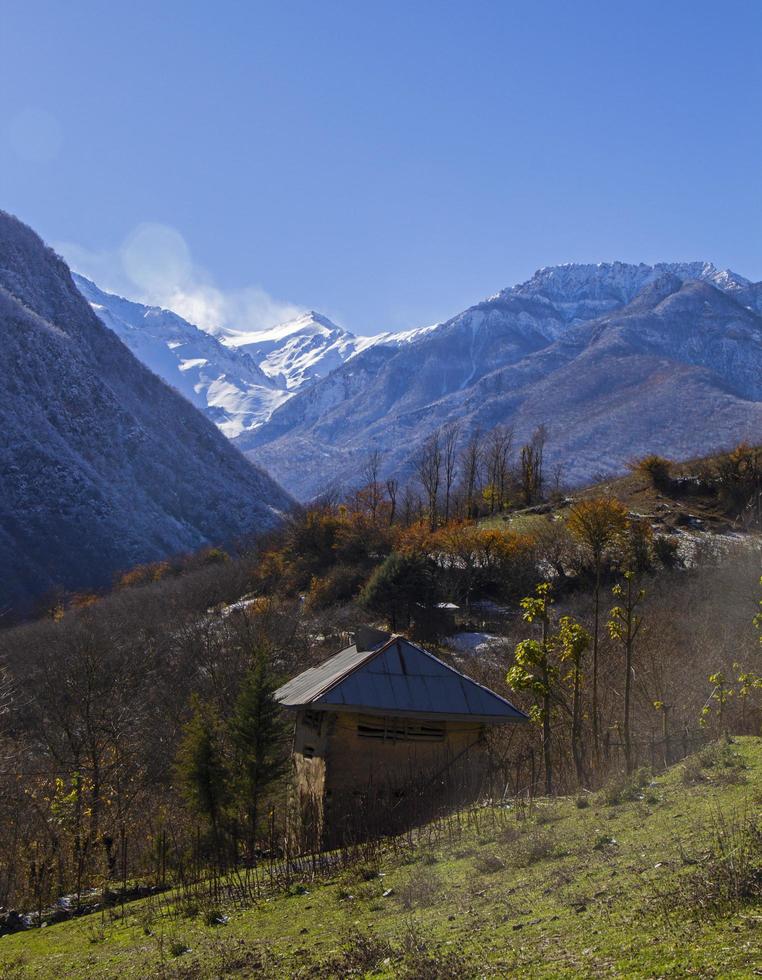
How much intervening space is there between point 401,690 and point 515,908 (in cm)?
1105

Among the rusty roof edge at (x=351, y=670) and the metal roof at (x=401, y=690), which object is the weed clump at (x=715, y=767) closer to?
the metal roof at (x=401, y=690)

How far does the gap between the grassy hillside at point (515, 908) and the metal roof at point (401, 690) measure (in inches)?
208

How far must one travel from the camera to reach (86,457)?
101 metres

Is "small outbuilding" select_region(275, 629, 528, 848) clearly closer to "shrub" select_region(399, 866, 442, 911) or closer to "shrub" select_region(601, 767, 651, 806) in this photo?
"shrub" select_region(601, 767, 651, 806)

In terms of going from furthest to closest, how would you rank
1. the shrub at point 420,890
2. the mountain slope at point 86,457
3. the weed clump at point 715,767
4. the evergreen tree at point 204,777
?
the mountain slope at point 86,457
the evergreen tree at point 204,777
the weed clump at point 715,767
the shrub at point 420,890

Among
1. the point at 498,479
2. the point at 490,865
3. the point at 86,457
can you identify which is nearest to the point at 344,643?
the point at 490,865

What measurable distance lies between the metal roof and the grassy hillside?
5.29m

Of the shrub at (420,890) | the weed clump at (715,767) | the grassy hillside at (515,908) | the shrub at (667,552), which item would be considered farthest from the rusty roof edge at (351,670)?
the shrub at (667,552)

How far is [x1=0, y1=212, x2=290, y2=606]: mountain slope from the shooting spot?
8706 cm

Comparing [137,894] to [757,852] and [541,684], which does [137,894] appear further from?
[757,852]

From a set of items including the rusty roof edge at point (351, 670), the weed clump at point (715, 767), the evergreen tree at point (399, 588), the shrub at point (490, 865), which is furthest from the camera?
the evergreen tree at point (399, 588)

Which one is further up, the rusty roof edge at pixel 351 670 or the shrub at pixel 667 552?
the shrub at pixel 667 552

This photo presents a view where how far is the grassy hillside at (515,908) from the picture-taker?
19.0 ft

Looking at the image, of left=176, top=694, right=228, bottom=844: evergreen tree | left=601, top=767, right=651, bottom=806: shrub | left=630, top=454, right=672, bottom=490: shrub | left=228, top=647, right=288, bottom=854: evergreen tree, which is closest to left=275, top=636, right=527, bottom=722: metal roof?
left=228, top=647, right=288, bottom=854: evergreen tree
